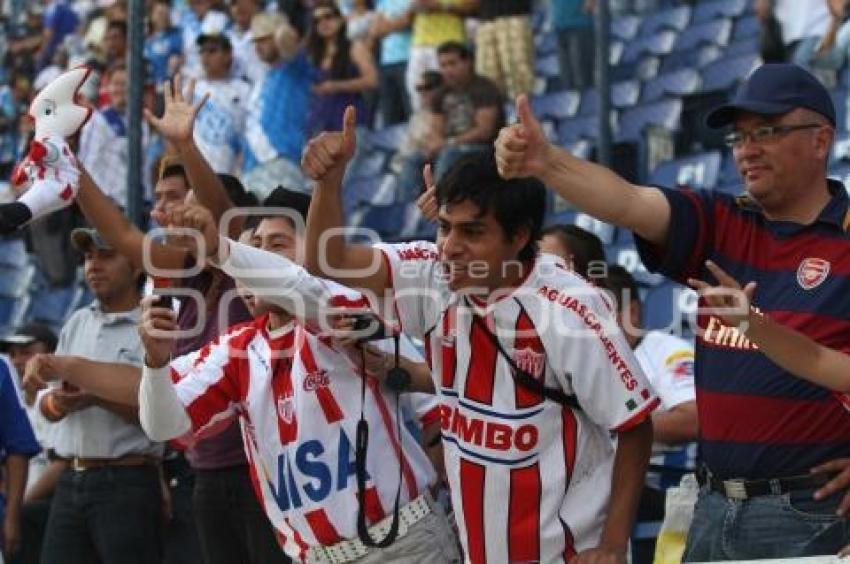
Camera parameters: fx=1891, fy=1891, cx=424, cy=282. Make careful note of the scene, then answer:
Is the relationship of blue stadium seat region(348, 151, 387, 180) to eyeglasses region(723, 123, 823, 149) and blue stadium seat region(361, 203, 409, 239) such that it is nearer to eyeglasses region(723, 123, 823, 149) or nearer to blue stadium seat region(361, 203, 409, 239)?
blue stadium seat region(361, 203, 409, 239)

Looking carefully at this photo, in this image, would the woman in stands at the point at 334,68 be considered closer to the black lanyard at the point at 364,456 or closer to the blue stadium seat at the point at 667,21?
the blue stadium seat at the point at 667,21

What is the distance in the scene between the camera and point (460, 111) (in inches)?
414

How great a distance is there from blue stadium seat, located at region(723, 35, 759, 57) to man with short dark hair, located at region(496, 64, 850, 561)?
7.64 m

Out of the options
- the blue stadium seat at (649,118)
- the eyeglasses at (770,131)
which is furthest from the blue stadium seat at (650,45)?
the eyeglasses at (770,131)

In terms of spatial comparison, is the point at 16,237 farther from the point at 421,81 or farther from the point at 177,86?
the point at 177,86

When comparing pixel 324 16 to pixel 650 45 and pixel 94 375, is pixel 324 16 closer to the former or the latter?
pixel 650 45

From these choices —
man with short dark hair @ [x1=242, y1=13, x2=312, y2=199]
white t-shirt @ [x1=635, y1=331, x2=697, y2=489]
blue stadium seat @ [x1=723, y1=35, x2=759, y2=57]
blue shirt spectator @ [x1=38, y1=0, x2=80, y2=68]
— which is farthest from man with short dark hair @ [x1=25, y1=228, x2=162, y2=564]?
blue shirt spectator @ [x1=38, y1=0, x2=80, y2=68]

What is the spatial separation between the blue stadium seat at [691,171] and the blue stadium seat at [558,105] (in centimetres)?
212

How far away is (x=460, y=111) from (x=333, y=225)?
232 inches

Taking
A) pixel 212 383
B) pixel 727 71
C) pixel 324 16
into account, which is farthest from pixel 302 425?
pixel 727 71

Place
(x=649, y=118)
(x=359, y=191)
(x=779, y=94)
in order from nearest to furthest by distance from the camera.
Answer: (x=779, y=94) < (x=649, y=118) < (x=359, y=191)

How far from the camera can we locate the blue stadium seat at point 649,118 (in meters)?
11.4

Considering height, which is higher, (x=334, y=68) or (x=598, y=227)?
(x=334, y=68)

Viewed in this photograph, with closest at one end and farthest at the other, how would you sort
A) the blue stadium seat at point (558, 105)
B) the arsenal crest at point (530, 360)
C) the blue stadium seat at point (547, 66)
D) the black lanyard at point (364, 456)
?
the arsenal crest at point (530, 360)
the black lanyard at point (364, 456)
the blue stadium seat at point (558, 105)
the blue stadium seat at point (547, 66)
